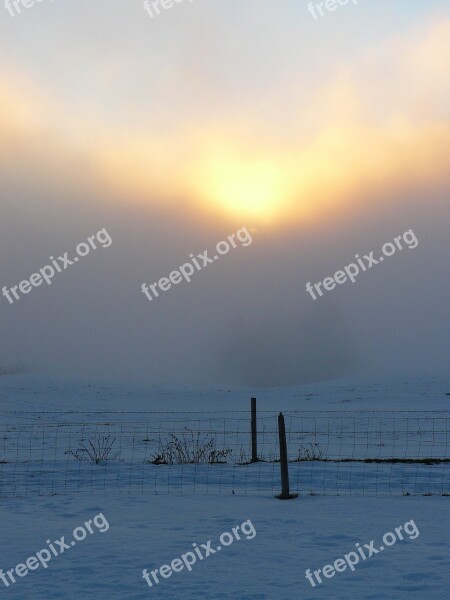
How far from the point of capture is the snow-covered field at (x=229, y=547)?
20.0 feet

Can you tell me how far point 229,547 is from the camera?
7.56 metres

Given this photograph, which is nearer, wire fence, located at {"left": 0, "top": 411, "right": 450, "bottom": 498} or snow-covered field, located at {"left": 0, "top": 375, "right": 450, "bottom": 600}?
snow-covered field, located at {"left": 0, "top": 375, "right": 450, "bottom": 600}

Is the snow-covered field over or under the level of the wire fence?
under

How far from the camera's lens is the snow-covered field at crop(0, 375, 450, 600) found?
611 centimetres

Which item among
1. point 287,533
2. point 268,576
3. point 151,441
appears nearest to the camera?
point 268,576

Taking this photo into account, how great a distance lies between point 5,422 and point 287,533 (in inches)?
759

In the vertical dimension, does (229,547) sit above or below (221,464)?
below

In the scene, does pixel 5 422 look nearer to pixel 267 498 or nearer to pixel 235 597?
pixel 267 498

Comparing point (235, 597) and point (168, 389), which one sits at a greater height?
point (168, 389)

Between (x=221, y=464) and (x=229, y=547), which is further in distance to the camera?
(x=221, y=464)

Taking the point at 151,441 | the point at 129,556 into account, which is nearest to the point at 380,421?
the point at 151,441

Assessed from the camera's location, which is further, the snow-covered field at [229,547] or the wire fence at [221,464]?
the wire fence at [221,464]

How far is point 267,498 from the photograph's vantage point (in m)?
10.4

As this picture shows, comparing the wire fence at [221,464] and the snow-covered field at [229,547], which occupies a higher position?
the wire fence at [221,464]
